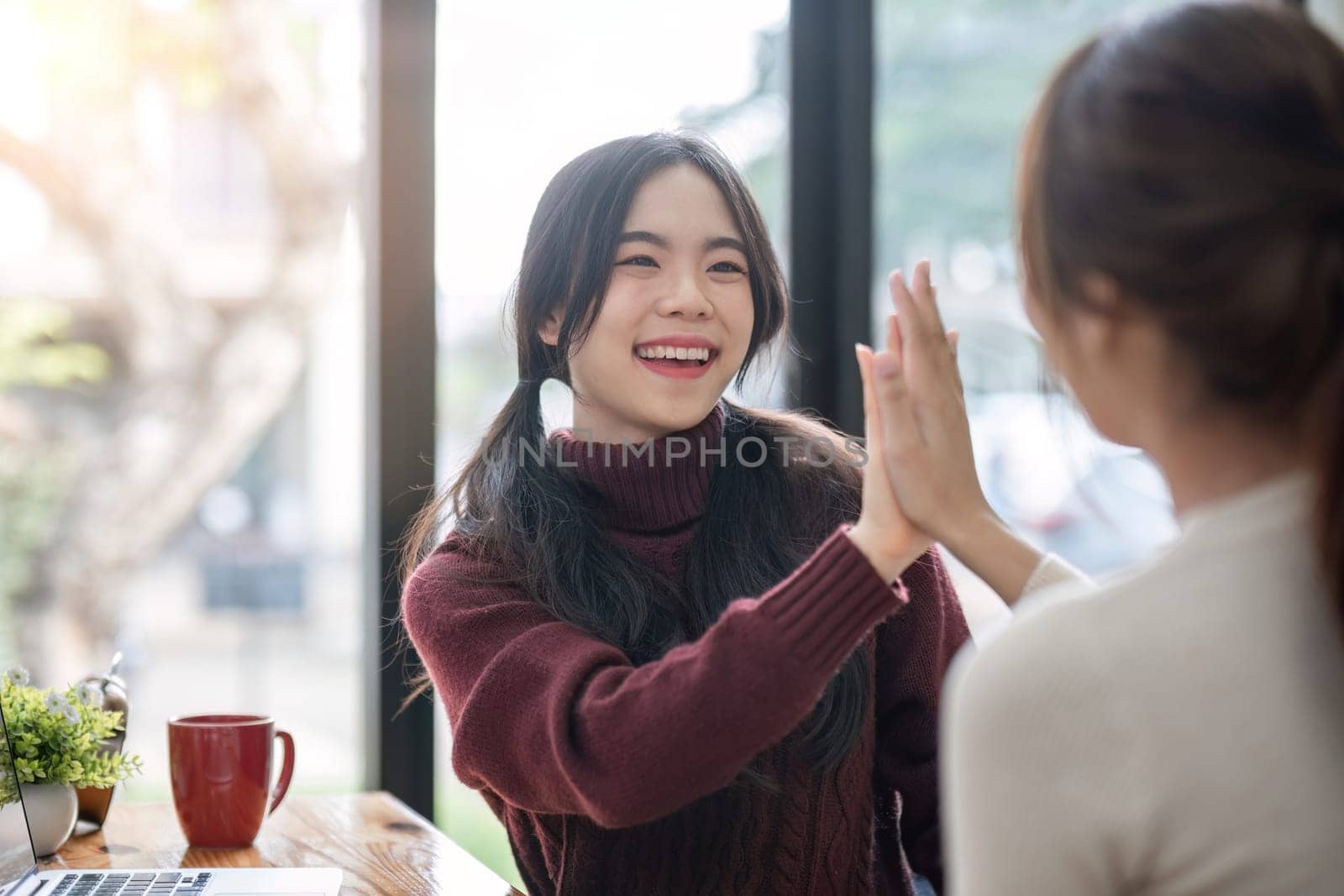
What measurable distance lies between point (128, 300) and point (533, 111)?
1.31 meters

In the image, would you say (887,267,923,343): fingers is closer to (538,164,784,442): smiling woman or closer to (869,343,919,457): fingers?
(869,343,919,457): fingers

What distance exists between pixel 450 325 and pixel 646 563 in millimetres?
729

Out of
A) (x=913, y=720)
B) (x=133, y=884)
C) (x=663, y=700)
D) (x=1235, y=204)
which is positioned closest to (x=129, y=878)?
(x=133, y=884)

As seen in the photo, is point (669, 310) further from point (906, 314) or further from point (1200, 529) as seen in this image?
point (1200, 529)

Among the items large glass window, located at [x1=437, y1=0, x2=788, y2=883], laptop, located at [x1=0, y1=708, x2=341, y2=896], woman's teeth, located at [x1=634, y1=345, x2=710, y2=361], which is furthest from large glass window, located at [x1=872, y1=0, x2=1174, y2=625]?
laptop, located at [x1=0, y1=708, x2=341, y2=896]

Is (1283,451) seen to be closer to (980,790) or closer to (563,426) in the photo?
(980,790)

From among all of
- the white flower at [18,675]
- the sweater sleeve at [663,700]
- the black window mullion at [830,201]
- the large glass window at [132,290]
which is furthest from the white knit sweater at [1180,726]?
the large glass window at [132,290]

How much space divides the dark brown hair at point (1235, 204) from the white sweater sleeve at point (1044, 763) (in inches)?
5.0

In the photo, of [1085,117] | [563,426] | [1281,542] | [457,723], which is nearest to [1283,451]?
[1281,542]

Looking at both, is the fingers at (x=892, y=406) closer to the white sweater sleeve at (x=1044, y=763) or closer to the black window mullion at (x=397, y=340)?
the white sweater sleeve at (x=1044, y=763)

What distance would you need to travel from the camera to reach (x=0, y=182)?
Result: 2750 millimetres

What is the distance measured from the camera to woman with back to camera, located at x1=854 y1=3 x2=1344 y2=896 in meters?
0.60

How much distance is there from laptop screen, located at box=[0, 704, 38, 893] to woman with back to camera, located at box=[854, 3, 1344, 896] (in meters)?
0.93

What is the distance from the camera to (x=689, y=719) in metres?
1.02
